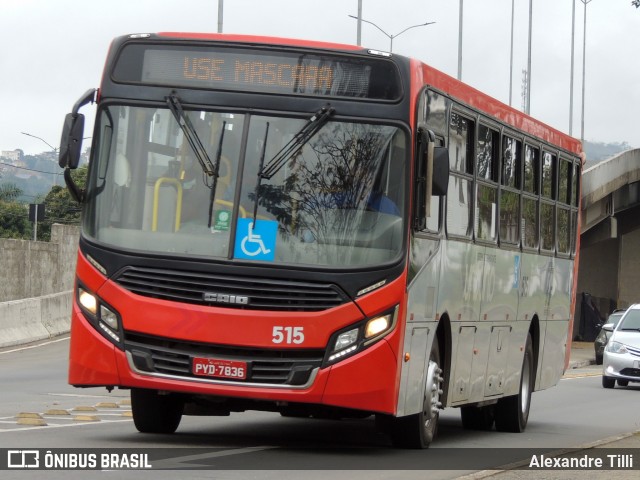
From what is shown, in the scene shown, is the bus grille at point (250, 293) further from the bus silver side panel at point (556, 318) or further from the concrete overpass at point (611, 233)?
the concrete overpass at point (611, 233)

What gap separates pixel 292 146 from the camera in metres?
11.7

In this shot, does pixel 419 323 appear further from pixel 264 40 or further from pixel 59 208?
pixel 59 208

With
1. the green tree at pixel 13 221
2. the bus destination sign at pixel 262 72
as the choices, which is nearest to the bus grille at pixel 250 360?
the bus destination sign at pixel 262 72

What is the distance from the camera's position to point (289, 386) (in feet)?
37.3

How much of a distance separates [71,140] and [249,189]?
4.54 ft

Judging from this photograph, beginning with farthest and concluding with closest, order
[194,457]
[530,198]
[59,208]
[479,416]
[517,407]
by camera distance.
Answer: [59,208] < [479,416] < [517,407] < [530,198] < [194,457]

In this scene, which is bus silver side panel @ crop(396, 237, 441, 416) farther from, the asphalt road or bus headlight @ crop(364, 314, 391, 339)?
the asphalt road

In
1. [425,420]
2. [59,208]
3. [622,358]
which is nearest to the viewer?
[425,420]

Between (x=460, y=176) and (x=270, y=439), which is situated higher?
(x=460, y=176)

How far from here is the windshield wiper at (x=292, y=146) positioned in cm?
1166

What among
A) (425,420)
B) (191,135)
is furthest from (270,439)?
(191,135)

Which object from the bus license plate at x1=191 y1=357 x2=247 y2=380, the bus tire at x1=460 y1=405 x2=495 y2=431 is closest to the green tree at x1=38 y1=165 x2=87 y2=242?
the bus tire at x1=460 y1=405 x2=495 y2=431

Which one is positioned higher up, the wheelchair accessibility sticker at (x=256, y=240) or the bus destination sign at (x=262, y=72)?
the bus destination sign at (x=262, y=72)

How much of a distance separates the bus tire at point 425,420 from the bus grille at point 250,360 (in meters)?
1.69
